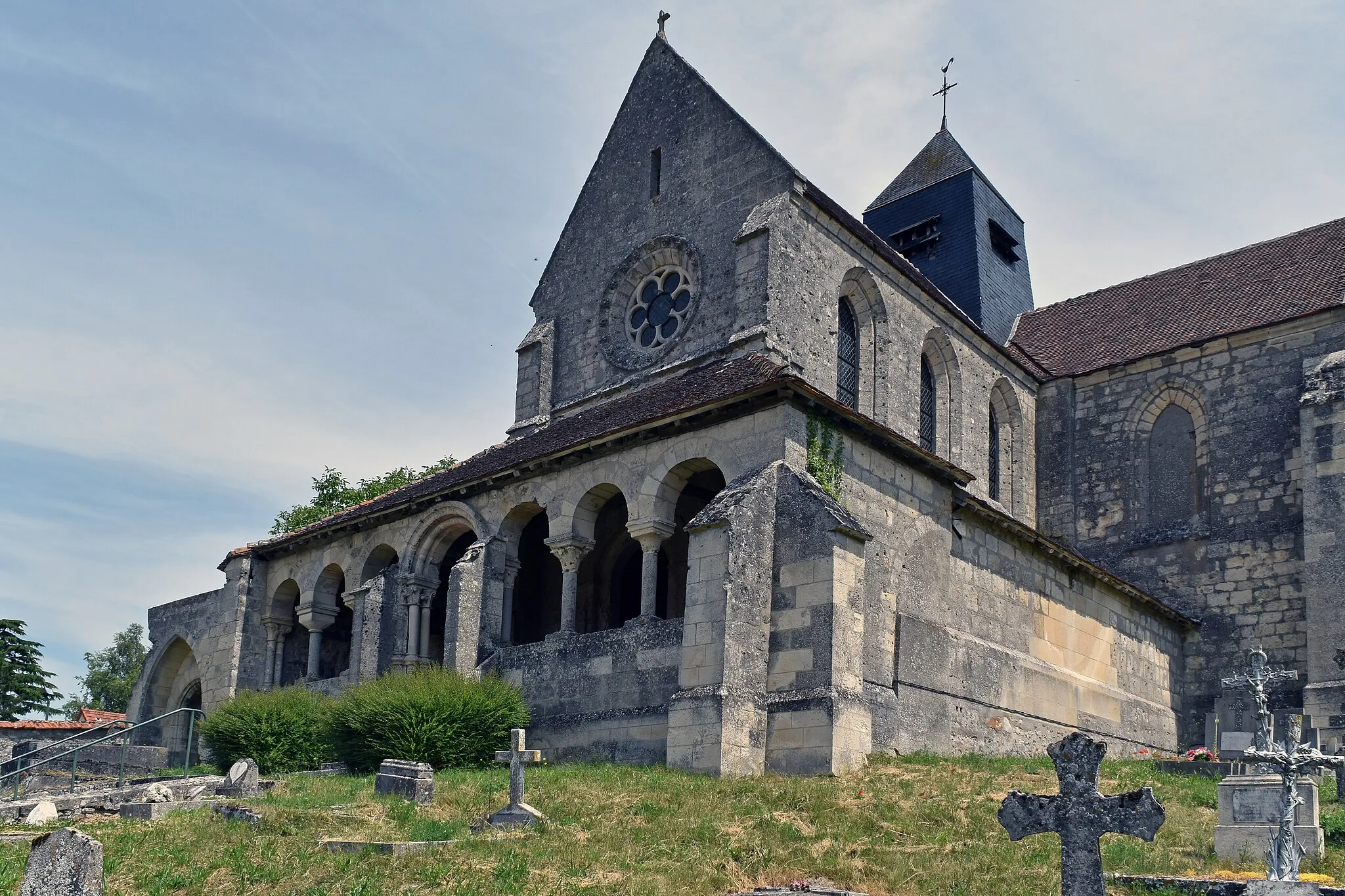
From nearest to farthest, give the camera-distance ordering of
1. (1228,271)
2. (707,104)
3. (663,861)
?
(663,861), (707,104), (1228,271)

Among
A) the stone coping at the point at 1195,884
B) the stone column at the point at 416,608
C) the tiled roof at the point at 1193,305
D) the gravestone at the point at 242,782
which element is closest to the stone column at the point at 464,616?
the stone column at the point at 416,608

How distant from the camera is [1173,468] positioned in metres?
26.2

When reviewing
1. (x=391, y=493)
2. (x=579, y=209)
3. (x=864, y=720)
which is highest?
(x=579, y=209)

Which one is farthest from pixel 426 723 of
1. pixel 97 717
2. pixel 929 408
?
pixel 97 717

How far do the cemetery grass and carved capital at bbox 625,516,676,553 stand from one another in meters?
4.06

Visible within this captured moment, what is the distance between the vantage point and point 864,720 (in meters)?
16.4

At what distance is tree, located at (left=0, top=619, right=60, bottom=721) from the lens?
4619 cm

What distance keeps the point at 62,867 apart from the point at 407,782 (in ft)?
21.7

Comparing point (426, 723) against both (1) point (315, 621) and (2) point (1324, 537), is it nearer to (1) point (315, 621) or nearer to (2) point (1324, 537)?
(1) point (315, 621)

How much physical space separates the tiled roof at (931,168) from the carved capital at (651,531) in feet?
54.3

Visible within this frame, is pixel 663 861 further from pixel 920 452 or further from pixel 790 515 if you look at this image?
pixel 920 452

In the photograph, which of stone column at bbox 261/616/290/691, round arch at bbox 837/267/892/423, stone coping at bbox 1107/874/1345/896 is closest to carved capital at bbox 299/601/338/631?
stone column at bbox 261/616/290/691

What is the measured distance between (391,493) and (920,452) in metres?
9.94

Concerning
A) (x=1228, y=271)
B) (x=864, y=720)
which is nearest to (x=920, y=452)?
(x=864, y=720)
